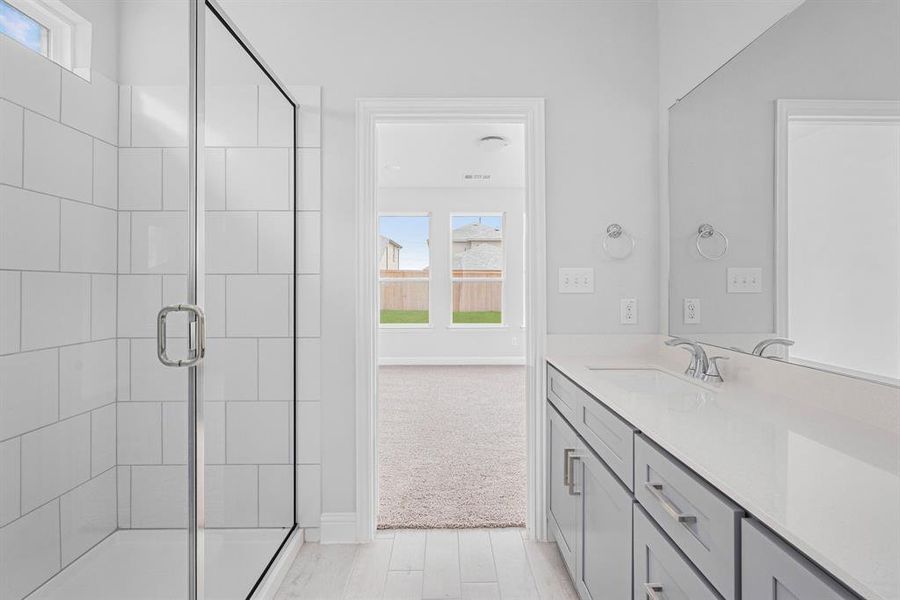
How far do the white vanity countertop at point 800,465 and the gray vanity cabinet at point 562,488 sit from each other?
17.1 inches

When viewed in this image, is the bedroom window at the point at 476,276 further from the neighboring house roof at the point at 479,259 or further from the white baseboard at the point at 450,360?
the white baseboard at the point at 450,360

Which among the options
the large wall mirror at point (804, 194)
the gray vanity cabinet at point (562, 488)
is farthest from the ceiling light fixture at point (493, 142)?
the gray vanity cabinet at point (562, 488)

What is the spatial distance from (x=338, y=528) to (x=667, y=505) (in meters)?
1.74

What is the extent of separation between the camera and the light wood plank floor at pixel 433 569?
1992 mm

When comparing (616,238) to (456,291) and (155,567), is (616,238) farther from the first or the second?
(456,291)

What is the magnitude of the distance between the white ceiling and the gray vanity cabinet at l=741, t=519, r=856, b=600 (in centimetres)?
373

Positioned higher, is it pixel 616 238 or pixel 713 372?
pixel 616 238

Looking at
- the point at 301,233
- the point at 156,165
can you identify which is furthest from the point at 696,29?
the point at 156,165

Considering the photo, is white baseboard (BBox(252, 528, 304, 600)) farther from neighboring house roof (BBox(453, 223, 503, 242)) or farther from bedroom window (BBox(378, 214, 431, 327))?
neighboring house roof (BBox(453, 223, 503, 242))

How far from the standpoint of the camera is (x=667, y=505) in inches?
43.3

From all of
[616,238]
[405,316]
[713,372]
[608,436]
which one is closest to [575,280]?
[616,238]

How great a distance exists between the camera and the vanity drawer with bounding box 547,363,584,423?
190 cm

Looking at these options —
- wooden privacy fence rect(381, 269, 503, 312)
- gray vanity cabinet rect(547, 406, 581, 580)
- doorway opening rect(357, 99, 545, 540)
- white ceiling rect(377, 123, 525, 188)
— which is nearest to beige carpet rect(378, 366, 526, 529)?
doorway opening rect(357, 99, 545, 540)

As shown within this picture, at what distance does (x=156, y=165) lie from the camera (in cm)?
130
